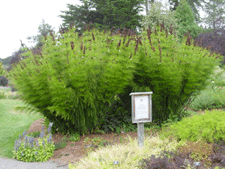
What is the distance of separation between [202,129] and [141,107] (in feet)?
3.78

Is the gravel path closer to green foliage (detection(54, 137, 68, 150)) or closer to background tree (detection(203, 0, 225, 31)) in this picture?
green foliage (detection(54, 137, 68, 150))

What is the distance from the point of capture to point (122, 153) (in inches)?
137

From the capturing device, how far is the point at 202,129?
3904mm

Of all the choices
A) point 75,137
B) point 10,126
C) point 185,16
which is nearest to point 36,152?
→ point 75,137

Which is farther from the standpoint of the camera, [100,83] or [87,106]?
[87,106]

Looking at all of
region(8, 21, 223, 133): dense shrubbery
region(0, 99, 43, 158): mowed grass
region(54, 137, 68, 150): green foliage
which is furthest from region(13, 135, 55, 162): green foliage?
region(8, 21, 223, 133): dense shrubbery

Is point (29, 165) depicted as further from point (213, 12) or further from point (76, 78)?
point (213, 12)

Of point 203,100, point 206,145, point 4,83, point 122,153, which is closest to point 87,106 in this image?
point 122,153

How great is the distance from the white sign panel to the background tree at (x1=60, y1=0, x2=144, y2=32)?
706 inches

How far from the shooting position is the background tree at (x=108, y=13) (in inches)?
827

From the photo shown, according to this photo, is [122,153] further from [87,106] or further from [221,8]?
[221,8]

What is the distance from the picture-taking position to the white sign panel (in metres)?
3.81

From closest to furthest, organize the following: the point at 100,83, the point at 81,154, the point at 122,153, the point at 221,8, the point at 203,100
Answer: the point at 122,153
the point at 81,154
the point at 100,83
the point at 203,100
the point at 221,8

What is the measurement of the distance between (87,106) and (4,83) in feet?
65.0
